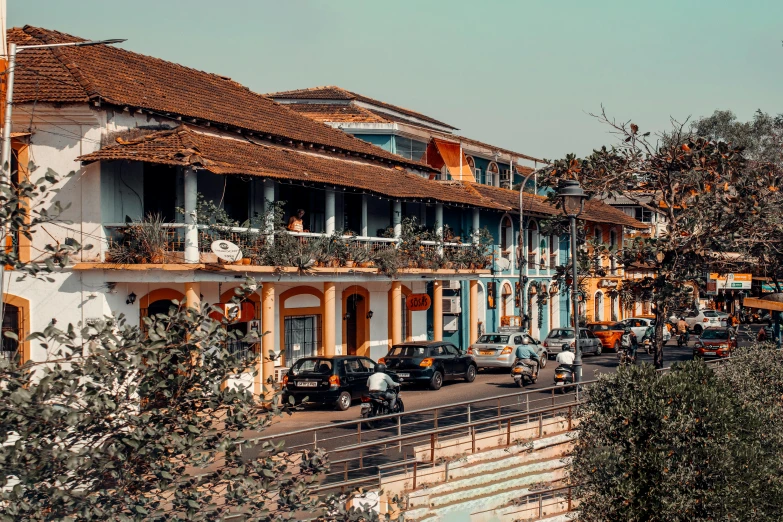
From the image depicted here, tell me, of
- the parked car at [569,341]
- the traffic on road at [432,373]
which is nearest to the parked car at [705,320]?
the traffic on road at [432,373]

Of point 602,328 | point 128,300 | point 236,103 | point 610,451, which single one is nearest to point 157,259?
point 128,300

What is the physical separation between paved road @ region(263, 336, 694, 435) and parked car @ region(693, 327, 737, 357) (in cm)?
138

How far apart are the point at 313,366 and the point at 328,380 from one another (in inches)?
33.6

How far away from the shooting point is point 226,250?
2255cm

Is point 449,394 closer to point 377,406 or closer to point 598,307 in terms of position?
point 377,406

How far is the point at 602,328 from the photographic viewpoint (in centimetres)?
4669

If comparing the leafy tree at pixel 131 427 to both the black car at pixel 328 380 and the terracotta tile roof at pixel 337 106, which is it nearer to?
the black car at pixel 328 380

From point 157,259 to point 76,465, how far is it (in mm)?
16340

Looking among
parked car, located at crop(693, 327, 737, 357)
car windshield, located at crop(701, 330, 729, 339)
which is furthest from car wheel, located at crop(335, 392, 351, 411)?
car windshield, located at crop(701, 330, 729, 339)

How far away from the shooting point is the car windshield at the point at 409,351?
29078mm

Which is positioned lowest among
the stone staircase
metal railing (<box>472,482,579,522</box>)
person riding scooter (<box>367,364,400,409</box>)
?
metal railing (<box>472,482,579,522</box>)

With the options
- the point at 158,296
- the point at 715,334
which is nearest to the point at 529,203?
the point at 715,334

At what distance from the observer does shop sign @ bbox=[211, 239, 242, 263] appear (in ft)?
73.5

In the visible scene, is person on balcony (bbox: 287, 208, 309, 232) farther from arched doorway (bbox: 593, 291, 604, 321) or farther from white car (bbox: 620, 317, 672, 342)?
arched doorway (bbox: 593, 291, 604, 321)
